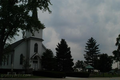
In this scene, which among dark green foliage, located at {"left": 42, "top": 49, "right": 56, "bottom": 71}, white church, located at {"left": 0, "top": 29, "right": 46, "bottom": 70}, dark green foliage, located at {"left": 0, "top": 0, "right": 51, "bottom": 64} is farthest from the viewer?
dark green foliage, located at {"left": 42, "top": 49, "right": 56, "bottom": 71}

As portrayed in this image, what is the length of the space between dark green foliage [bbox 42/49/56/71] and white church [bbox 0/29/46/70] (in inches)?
58.7

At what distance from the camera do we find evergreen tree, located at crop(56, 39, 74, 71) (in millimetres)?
42125

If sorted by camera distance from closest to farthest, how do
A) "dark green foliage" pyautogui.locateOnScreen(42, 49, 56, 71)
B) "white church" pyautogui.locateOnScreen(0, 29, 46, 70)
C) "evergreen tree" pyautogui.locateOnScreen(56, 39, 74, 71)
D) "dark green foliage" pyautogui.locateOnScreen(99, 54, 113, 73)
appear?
"dark green foliage" pyautogui.locateOnScreen(99, 54, 113, 73) → "white church" pyautogui.locateOnScreen(0, 29, 46, 70) → "dark green foliage" pyautogui.locateOnScreen(42, 49, 56, 71) → "evergreen tree" pyautogui.locateOnScreen(56, 39, 74, 71)

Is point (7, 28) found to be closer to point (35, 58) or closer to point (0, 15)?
point (0, 15)

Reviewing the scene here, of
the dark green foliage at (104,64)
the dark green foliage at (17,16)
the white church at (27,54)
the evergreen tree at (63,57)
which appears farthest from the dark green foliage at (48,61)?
the dark green foliage at (17,16)

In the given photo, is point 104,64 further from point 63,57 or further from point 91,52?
point 91,52

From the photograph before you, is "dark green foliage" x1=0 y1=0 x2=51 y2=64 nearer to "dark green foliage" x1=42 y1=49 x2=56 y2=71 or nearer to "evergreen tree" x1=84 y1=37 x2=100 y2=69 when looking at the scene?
"dark green foliage" x1=42 y1=49 x2=56 y2=71

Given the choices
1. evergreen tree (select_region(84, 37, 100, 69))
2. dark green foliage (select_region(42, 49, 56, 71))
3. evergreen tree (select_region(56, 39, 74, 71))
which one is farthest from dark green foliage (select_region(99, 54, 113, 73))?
evergreen tree (select_region(84, 37, 100, 69))

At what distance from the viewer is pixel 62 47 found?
4425 centimetres

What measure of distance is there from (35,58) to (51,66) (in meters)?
4.66

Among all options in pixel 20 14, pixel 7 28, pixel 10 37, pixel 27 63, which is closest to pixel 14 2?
pixel 20 14

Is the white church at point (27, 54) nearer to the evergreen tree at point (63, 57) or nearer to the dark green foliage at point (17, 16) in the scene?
the evergreen tree at point (63, 57)

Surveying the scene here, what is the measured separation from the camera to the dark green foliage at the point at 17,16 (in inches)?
810

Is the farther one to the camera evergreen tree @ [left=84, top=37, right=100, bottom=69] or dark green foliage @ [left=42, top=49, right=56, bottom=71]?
evergreen tree @ [left=84, top=37, right=100, bottom=69]
